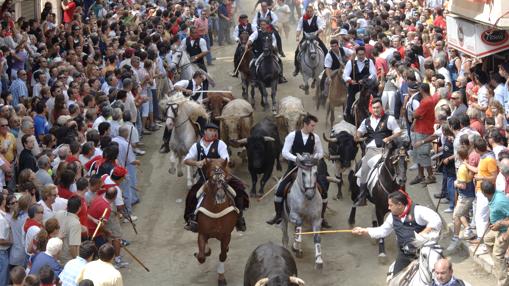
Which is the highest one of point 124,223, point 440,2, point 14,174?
point 440,2

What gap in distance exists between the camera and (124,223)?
59.2 ft

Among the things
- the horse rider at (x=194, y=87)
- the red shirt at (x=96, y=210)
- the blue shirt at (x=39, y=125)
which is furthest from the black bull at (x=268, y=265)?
the horse rider at (x=194, y=87)

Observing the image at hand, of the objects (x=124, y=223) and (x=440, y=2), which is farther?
(x=440, y=2)

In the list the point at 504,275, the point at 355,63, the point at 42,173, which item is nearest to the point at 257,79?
the point at 355,63

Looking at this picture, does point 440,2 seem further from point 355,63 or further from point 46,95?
point 46,95

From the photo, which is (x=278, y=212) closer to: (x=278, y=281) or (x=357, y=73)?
(x=278, y=281)

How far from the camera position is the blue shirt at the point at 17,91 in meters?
19.2

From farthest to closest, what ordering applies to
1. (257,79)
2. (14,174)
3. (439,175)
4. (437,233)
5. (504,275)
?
(257,79), (439,175), (14,174), (504,275), (437,233)

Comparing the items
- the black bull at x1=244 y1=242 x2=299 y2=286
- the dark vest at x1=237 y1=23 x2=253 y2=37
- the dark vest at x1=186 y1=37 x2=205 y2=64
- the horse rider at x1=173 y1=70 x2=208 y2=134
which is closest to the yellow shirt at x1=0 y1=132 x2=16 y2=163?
the horse rider at x1=173 y1=70 x2=208 y2=134

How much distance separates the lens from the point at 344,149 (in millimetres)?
18703

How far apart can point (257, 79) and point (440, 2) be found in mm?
8091

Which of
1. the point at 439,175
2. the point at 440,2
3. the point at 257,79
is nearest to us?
the point at 439,175

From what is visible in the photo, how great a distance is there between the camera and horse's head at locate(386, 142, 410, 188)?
630 inches

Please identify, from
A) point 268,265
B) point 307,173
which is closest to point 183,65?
point 307,173
